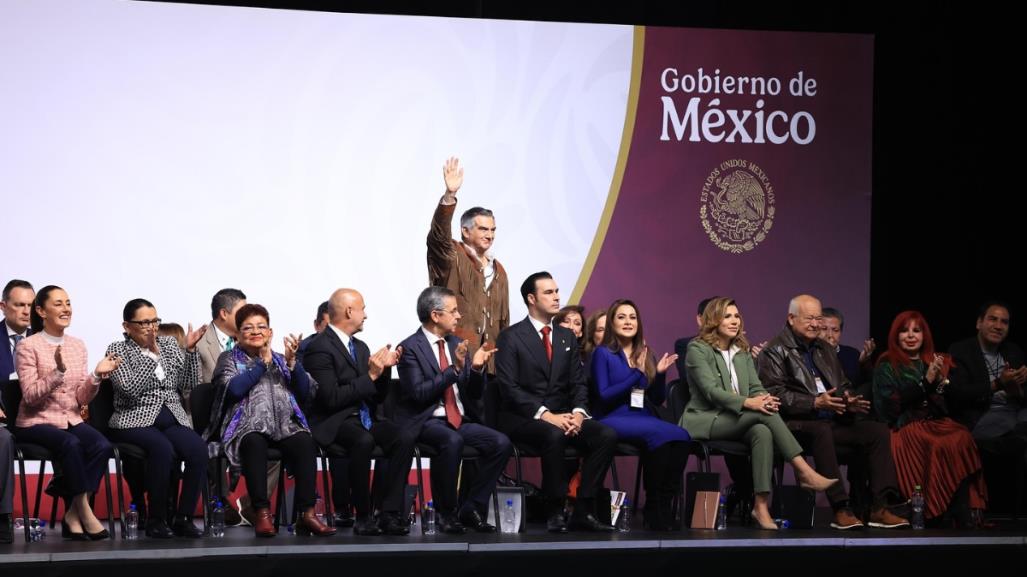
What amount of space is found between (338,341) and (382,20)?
8.25 feet

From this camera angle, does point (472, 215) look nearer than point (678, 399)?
No

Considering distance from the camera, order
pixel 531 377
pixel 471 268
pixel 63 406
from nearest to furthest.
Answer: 1. pixel 63 406
2. pixel 531 377
3. pixel 471 268

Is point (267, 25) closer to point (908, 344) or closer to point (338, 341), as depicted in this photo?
point (338, 341)

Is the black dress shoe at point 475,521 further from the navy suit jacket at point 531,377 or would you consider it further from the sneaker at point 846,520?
the sneaker at point 846,520

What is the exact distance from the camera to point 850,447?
684 cm

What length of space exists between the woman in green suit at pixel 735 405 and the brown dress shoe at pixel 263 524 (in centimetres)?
218

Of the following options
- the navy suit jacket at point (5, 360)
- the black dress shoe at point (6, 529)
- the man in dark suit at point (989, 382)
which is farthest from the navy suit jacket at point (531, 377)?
the navy suit jacket at point (5, 360)

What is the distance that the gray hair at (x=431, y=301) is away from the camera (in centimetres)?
643

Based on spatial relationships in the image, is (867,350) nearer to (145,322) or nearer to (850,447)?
(850,447)

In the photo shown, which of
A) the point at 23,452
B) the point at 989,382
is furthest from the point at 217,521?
the point at 989,382

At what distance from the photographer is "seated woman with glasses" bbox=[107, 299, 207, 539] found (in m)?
5.89

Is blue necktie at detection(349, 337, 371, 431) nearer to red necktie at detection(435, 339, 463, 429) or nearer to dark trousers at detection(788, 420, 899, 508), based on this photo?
red necktie at detection(435, 339, 463, 429)

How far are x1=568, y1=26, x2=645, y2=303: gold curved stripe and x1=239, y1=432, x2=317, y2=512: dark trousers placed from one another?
257 cm

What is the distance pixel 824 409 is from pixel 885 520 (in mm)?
629
